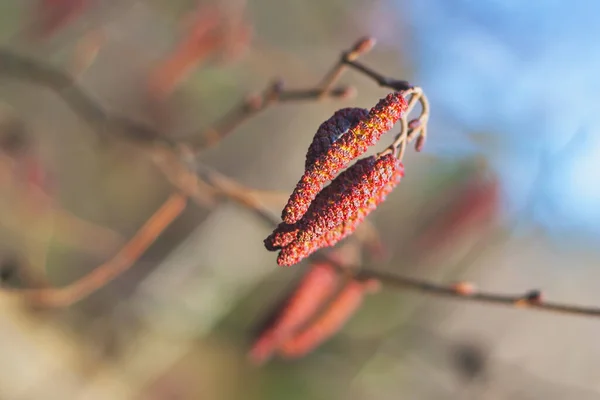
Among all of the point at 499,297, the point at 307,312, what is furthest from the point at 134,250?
the point at 499,297

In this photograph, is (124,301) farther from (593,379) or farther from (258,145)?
(593,379)

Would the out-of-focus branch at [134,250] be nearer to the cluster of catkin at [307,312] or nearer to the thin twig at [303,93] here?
the thin twig at [303,93]

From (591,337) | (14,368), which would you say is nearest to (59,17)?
(14,368)

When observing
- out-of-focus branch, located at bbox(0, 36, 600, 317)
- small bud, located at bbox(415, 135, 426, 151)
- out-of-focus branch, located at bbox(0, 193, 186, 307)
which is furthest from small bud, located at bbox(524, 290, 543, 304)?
out-of-focus branch, located at bbox(0, 193, 186, 307)

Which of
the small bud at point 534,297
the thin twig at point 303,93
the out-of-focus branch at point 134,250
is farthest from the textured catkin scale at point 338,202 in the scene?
the out-of-focus branch at point 134,250

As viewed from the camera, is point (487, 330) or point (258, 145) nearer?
point (258, 145)

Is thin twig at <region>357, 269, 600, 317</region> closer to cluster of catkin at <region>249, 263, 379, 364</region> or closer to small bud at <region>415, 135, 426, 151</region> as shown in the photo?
small bud at <region>415, 135, 426, 151</region>

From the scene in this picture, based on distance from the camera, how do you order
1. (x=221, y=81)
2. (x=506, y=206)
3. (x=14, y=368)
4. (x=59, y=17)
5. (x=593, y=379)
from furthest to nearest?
(x=593, y=379), (x=221, y=81), (x=506, y=206), (x=59, y=17), (x=14, y=368)
